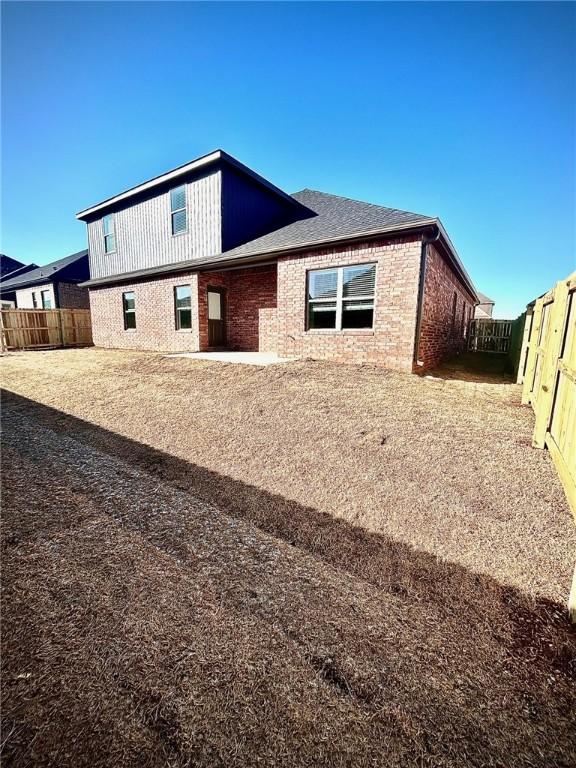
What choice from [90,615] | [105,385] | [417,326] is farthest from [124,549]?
[417,326]

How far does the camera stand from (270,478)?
3855mm

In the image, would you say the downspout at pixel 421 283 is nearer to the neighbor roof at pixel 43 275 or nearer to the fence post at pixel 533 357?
the fence post at pixel 533 357

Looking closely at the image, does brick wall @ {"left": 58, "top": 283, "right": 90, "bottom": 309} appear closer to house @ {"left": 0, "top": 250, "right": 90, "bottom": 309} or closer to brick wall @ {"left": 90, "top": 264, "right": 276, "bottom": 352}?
house @ {"left": 0, "top": 250, "right": 90, "bottom": 309}

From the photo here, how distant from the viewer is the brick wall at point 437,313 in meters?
8.01

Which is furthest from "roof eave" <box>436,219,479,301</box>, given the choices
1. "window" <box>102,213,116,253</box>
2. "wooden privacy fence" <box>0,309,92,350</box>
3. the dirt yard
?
"wooden privacy fence" <box>0,309,92,350</box>

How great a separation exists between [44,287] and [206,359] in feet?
61.1

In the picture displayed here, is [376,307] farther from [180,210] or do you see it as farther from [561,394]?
[180,210]

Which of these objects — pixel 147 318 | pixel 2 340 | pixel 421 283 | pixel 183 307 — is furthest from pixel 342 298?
pixel 2 340

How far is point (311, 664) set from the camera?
5.53 feet

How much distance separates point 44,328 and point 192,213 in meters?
10.0

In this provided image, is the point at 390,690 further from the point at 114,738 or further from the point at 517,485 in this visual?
the point at 517,485

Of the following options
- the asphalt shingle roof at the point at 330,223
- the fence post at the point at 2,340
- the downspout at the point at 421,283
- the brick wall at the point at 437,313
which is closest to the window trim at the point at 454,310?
the brick wall at the point at 437,313

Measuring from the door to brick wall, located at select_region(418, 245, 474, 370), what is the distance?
726 cm

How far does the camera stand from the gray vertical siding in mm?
11477
